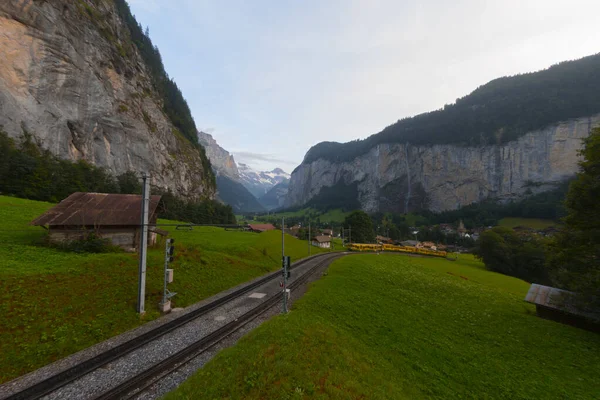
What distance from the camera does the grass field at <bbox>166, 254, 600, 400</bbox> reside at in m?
8.34

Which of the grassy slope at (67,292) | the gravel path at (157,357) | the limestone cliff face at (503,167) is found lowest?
the gravel path at (157,357)

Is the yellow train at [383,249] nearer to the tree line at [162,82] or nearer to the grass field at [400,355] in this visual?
the grass field at [400,355]

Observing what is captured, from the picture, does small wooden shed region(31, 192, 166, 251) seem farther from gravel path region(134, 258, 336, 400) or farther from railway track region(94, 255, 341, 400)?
gravel path region(134, 258, 336, 400)

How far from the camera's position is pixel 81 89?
67.9 metres

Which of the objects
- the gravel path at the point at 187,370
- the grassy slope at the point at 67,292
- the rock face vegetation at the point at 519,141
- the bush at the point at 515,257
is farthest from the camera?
the rock face vegetation at the point at 519,141

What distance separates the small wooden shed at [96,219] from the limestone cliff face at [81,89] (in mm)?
52297

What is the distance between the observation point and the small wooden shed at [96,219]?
73.5ft

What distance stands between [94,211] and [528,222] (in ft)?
657

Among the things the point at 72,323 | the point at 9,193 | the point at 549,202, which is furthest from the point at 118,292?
the point at 549,202

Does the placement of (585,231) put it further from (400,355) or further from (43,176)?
(43,176)

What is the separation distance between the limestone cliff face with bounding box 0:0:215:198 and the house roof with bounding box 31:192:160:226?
2039 inches

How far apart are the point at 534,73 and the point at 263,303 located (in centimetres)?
29760

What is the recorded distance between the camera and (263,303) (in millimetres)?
19766

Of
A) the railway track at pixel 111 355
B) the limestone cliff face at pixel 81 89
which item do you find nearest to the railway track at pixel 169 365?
the railway track at pixel 111 355
